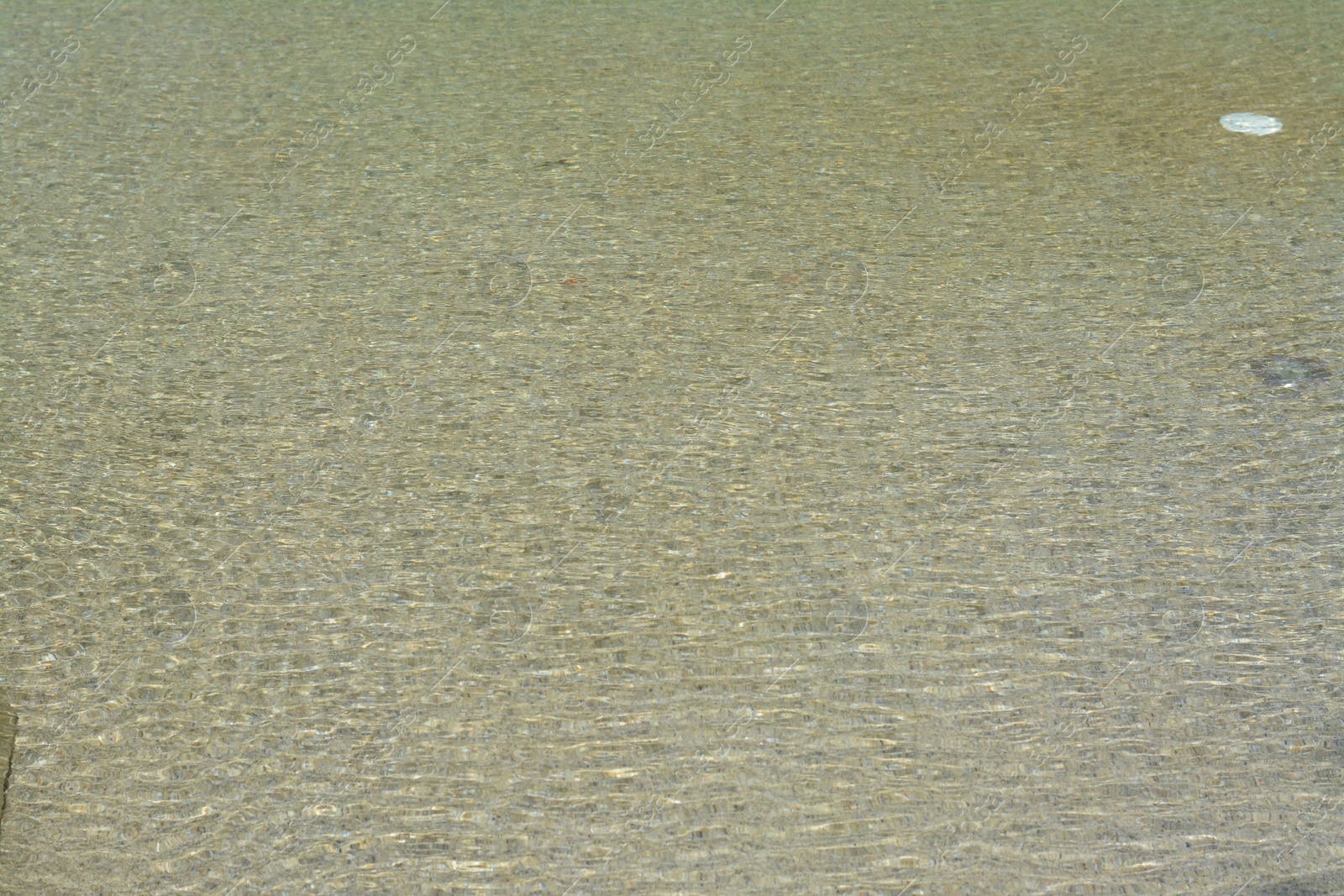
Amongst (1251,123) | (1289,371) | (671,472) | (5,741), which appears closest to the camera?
(5,741)

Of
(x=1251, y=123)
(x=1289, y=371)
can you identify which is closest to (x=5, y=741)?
(x=1289, y=371)

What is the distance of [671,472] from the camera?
2.03m

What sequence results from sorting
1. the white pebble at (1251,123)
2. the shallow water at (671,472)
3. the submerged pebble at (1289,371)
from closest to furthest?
the shallow water at (671,472), the submerged pebble at (1289,371), the white pebble at (1251,123)

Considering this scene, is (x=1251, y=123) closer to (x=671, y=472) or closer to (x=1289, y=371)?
(x=1289, y=371)

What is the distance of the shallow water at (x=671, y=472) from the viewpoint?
152cm

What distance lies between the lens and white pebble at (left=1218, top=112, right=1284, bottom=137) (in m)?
2.92

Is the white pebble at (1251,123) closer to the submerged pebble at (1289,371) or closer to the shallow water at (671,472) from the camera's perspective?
the shallow water at (671,472)

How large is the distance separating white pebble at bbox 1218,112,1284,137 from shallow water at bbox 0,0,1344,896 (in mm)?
40

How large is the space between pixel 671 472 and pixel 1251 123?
72.3 inches

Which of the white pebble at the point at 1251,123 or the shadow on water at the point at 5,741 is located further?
the white pebble at the point at 1251,123

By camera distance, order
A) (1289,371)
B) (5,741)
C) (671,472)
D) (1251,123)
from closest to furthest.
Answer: (5,741), (671,472), (1289,371), (1251,123)

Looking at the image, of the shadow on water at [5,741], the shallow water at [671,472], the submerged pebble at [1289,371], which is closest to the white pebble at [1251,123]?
the shallow water at [671,472]

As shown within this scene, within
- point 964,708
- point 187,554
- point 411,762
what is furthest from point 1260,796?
point 187,554

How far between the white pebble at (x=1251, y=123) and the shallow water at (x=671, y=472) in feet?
0.13
